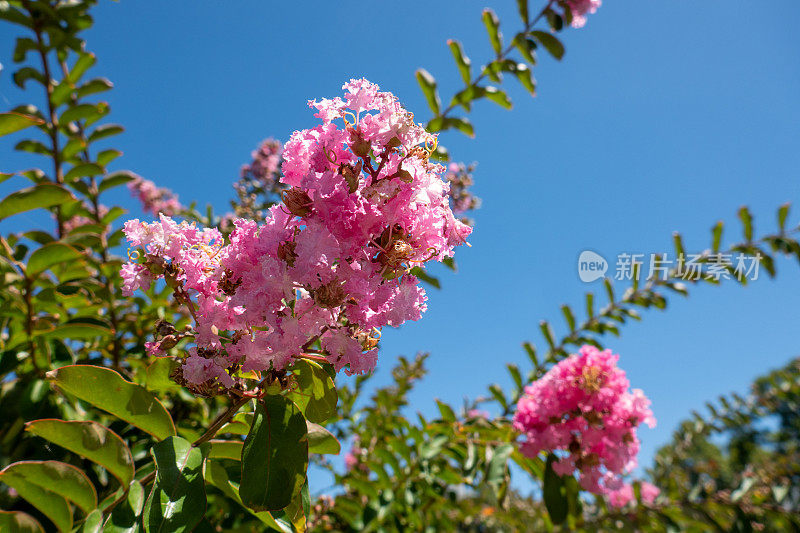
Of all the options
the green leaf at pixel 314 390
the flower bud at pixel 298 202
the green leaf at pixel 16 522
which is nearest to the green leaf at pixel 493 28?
the flower bud at pixel 298 202

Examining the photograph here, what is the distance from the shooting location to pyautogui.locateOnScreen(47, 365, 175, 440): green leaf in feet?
3.39

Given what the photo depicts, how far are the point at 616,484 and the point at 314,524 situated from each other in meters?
1.55

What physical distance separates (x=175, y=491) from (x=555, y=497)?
1845 millimetres

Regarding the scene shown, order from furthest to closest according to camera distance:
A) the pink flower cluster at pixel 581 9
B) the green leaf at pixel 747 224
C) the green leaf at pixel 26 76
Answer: the green leaf at pixel 747 224, the pink flower cluster at pixel 581 9, the green leaf at pixel 26 76

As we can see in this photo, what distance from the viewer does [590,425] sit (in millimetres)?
2258

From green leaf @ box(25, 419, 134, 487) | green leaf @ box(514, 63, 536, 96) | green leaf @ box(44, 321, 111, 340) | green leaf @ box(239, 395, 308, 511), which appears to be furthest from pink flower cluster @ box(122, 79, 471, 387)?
green leaf @ box(514, 63, 536, 96)

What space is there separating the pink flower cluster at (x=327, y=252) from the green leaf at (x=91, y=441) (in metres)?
0.21

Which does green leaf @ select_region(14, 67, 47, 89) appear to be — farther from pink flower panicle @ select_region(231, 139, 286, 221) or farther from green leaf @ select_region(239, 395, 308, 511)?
green leaf @ select_region(239, 395, 308, 511)

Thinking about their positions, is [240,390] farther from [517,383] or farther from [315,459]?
[315,459]

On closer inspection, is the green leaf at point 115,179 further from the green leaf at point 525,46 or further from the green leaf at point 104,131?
the green leaf at point 525,46

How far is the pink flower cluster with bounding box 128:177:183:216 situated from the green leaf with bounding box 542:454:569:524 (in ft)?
14.6

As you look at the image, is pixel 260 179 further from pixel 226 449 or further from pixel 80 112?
pixel 226 449

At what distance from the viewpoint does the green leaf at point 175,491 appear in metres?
0.90

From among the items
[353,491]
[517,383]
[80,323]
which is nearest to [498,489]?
[517,383]
